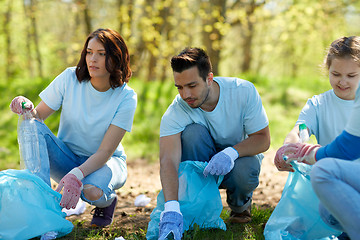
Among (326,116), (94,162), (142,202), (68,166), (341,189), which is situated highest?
(326,116)

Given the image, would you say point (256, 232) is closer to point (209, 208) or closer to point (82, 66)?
point (209, 208)

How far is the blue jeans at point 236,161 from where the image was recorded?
271cm

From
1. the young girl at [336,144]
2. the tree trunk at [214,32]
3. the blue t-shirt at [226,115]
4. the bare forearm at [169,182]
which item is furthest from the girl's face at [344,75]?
the tree trunk at [214,32]

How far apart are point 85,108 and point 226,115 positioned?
41.6 inches

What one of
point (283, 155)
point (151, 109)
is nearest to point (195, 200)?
point (283, 155)

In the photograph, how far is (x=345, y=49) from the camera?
245cm

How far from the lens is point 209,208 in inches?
104

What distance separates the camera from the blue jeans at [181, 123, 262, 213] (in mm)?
2713

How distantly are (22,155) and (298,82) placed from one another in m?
6.82

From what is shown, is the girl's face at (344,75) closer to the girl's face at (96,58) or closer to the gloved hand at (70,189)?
the girl's face at (96,58)

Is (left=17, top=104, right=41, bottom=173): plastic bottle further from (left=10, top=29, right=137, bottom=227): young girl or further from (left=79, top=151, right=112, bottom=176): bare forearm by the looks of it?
(left=79, top=151, right=112, bottom=176): bare forearm

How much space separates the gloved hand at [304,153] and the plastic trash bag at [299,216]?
0.56 ft

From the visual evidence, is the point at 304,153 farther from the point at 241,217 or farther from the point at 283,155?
the point at 241,217

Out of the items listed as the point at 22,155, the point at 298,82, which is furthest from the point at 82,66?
the point at 298,82
